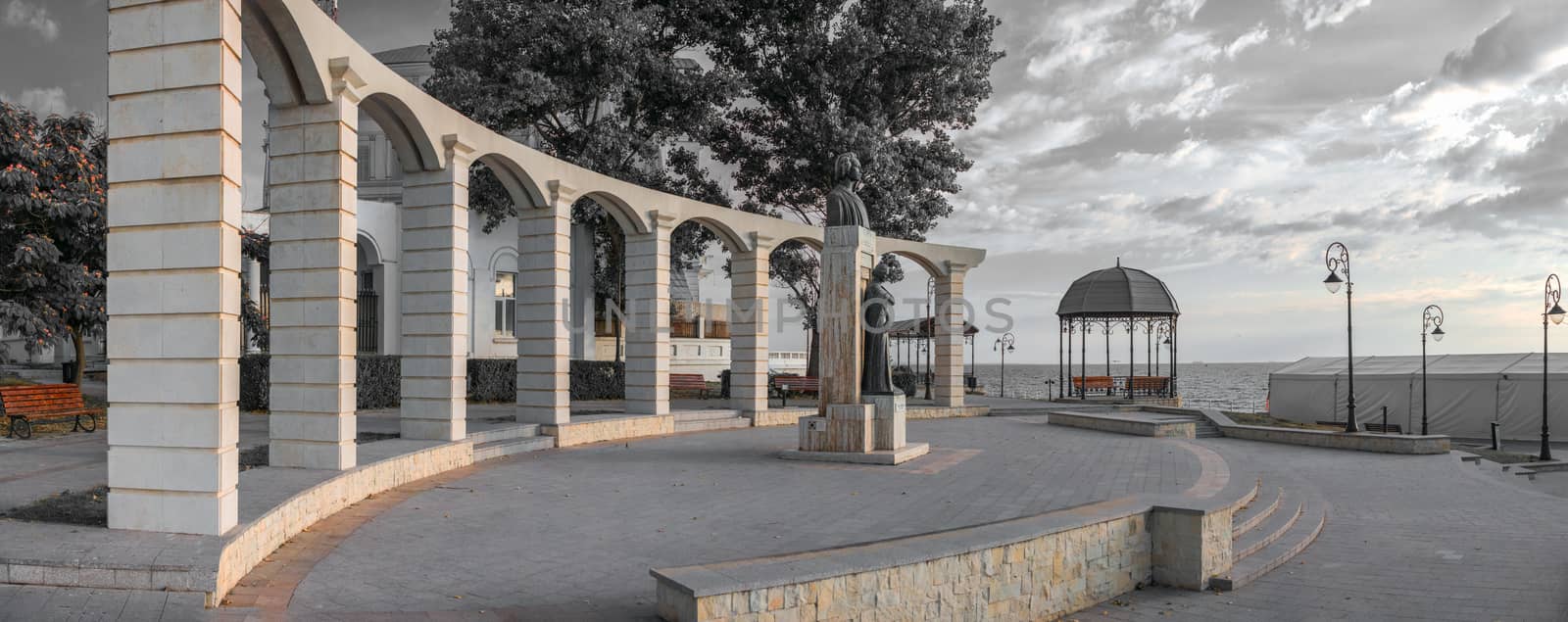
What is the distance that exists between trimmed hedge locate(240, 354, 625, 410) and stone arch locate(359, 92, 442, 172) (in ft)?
21.8

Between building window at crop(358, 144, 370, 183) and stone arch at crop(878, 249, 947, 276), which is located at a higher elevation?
building window at crop(358, 144, 370, 183)

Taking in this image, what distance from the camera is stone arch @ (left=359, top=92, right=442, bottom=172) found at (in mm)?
10430

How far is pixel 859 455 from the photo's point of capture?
41.2 ft

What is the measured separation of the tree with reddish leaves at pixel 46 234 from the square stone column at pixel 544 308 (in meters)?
7.45

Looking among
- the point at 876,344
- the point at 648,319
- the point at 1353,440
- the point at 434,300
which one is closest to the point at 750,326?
the point at 648,319

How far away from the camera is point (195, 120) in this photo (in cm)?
616

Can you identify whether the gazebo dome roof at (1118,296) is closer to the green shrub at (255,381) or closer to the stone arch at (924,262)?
the stone arch at (924,262)

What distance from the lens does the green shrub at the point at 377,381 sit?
63.2ft

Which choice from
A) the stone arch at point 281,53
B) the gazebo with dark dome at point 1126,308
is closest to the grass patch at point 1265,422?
the gazebo with dark dome at point 1126,308

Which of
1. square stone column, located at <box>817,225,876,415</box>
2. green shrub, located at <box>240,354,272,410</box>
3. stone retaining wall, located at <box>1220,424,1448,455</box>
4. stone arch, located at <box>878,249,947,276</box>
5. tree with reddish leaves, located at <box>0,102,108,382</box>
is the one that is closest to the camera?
square stone column, located at <box>817,225,876,415</box>

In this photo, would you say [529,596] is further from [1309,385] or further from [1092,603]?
[1309,385]

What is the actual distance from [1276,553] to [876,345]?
5995 mm

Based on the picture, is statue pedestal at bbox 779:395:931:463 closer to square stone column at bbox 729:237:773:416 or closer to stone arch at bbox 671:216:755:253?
square stone column at bbox 729:237:773:416

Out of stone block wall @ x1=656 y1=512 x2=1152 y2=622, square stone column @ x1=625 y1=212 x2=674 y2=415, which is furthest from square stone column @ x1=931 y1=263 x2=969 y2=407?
stone block wall @ x1=656 y1=512 x2=1152 y2=622
